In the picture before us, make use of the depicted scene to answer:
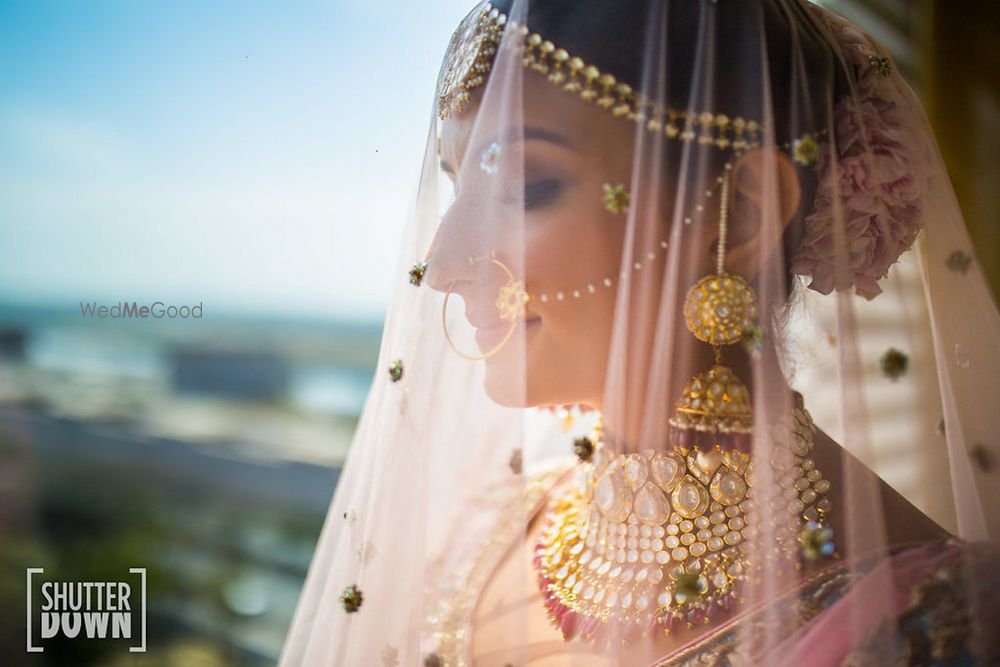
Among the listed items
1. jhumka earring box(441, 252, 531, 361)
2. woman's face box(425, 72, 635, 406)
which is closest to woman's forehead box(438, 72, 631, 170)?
woman's face box(425, 72, 635, 406)

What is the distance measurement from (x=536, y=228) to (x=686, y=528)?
402mm

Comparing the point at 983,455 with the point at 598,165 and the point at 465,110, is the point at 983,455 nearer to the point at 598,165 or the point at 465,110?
the point at 598,165

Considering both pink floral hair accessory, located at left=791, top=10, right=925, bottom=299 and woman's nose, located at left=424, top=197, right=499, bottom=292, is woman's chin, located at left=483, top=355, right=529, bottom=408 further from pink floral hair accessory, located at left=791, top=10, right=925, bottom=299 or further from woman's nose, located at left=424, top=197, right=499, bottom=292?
Result: pink floral hair accessory, located at left=791, top=10, right=925, bottom=299

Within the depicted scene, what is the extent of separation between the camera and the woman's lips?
0.81 m

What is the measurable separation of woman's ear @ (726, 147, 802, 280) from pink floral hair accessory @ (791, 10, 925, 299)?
0.05 meters

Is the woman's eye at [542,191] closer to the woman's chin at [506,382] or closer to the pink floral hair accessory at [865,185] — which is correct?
the woman's chin at [506,382]

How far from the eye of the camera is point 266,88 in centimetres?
125

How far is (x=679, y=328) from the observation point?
85 cm

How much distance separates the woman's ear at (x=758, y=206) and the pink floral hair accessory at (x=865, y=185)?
0.05 meters

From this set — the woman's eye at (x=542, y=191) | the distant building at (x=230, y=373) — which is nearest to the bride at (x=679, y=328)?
the woman's eye at (x=542, y=191)

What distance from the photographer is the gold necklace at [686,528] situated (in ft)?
2.73

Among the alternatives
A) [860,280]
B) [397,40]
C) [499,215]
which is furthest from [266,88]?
[860,280]

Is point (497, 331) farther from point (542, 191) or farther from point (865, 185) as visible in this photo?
point (865, 185)

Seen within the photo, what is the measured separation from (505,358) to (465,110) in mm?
302
